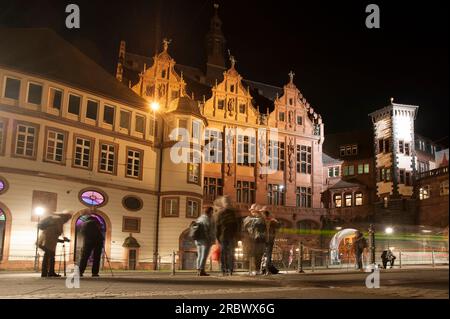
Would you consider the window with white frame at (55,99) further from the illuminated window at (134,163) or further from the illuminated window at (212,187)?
the illuminated window at (212,187)

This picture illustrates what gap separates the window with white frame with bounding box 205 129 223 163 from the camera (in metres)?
43.5

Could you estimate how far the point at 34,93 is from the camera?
99.8ft

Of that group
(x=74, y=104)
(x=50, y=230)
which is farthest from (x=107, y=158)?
(x=50, y=230)

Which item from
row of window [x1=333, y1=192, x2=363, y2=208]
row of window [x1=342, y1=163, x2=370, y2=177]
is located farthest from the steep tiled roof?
row of window [x1=342, y1=163, x2=370, y2=177]

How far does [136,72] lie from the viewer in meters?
46.6

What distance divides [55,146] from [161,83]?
42.7ft

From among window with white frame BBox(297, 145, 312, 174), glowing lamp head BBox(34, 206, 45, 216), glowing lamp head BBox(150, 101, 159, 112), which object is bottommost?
glowing lamp head BBox(34, 206, 45, 216)

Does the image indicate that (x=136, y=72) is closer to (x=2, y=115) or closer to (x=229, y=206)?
(x=2, y=115)

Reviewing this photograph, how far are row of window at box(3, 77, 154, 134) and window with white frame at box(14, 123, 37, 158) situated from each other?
63.9 inches

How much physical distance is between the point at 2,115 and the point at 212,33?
111ft

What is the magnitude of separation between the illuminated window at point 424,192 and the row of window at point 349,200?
251 inches

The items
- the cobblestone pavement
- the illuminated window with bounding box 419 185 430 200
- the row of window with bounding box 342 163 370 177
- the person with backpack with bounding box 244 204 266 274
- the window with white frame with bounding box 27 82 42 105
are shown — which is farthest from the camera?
the row of window with bounding box 342 163 370 177

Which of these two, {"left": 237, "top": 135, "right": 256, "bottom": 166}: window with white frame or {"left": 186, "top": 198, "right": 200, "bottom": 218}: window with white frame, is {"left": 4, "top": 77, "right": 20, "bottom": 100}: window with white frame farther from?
{"left": 237, "top": 135, "right": 256, "bottom": 166}: window with white frame
